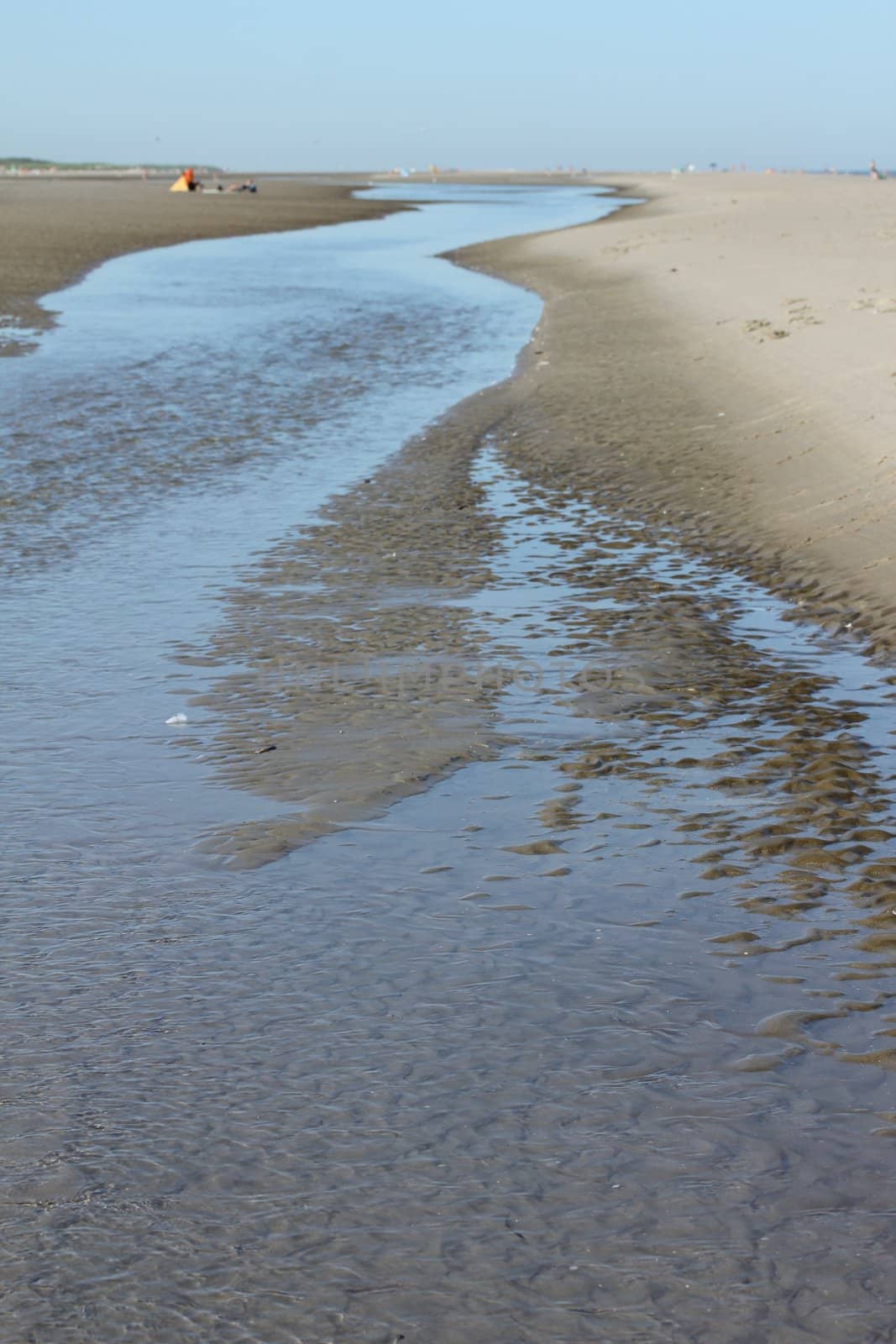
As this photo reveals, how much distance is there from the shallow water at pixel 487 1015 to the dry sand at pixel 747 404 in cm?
185

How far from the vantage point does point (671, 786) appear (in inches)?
249

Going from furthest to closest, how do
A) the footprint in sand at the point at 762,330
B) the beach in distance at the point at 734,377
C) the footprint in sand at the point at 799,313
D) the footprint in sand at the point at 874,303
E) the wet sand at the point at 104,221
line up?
the wet sand at the point at 104,221
the footprint in sand at the point at 799,313
the footprint in sand at the point at 874,303
the footprint in sand at the point at 762,330
the beach in distance at the point at 734,377

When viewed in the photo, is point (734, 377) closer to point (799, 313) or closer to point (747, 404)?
point (747, 404)

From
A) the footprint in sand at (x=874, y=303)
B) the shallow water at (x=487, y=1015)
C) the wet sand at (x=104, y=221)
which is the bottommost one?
the shallow water at (x=487, y=1015)

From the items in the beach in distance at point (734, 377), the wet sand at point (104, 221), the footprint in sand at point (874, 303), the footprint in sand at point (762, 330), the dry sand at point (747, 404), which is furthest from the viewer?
the wet sand at point (104, 221)

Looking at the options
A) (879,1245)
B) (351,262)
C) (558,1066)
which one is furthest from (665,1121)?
(351,262)

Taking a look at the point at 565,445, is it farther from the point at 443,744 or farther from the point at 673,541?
the point at 443,744

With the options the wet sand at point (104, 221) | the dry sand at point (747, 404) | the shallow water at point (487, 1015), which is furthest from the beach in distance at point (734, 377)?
the shallow water at point (487, 1015)

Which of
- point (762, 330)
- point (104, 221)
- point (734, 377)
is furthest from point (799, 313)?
point (104, 221)

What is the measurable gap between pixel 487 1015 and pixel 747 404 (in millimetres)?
11149

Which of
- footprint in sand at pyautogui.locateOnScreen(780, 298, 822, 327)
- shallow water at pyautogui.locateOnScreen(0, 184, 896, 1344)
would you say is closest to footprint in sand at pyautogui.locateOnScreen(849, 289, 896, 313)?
footprint in sand at pyautogui.locateOnScreen(780, 298, 822, 327)

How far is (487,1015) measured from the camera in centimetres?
455

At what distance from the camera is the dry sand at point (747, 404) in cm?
1028

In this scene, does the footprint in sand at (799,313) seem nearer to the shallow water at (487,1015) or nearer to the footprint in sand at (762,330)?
the footprint in sand at (762,330)
